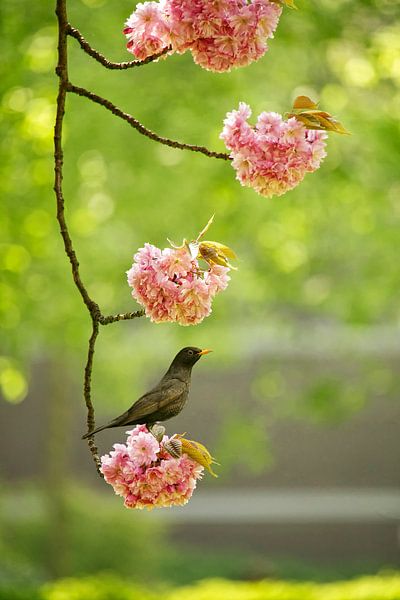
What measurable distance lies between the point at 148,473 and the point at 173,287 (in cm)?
38

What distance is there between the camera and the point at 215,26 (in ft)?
7.50

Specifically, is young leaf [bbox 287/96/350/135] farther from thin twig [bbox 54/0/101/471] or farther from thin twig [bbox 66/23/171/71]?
thin twig [bbox 54/0/101/471]

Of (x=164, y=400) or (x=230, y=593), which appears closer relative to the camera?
(x=164, y=400)

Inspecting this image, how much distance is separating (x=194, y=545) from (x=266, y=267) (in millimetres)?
10104

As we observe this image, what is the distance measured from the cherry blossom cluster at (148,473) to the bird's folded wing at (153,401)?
0.05 meters

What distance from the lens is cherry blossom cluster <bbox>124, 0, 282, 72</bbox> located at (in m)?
2.27

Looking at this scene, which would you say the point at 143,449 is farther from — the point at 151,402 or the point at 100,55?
the point at 100,55

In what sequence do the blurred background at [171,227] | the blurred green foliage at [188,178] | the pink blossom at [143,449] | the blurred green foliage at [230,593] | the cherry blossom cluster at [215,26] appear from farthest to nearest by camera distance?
the blurred green foliage at [230,593] → the blurred background at [171,227] → the blurred green foliage at [188,178] → the cherry blossom cluster at [215,26] → the pink blossom at [143,449]

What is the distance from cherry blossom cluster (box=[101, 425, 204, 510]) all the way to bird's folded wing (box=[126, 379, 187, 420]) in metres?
0.05

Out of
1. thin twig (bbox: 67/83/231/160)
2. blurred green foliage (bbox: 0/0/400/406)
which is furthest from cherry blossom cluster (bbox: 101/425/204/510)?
blurred green foliage (bbox: 0/0/400/406)

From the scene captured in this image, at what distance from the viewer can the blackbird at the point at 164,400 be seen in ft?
7.10

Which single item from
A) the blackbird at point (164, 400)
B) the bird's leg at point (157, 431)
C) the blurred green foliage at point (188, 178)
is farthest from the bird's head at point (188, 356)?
the blurred green foliage at point (188, 178)

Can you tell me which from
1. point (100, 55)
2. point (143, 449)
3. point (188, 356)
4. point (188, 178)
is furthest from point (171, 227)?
point (143, 449)

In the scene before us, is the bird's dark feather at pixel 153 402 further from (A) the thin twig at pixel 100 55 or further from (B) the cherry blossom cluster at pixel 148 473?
(A) the thin twig at pixel 100 55
